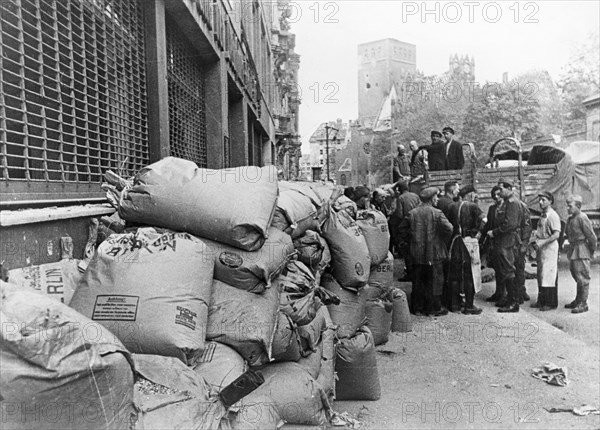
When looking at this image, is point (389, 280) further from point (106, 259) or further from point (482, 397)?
point (106, 259)

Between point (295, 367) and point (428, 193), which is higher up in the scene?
point (428, 193)

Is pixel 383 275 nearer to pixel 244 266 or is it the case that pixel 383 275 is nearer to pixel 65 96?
pixel 244 266

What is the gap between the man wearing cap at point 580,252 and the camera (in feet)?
21.9

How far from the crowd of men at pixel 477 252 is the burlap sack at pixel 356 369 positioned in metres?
3.02

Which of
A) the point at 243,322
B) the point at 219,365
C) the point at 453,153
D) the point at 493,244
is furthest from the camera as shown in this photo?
the point at 453,153

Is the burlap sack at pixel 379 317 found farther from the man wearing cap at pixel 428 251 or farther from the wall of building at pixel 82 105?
the wall of building at pixel 82 105

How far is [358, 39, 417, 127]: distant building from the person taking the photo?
298 ft

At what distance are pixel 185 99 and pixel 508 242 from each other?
4.74m

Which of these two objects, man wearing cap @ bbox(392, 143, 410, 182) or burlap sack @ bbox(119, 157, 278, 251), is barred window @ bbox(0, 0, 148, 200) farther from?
man wearing cap @ bbox(392, 143, 410, 182)

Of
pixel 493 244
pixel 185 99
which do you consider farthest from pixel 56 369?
pixel 493 244

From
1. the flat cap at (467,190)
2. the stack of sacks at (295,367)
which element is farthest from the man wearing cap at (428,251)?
the stack of sacks at (295,367)

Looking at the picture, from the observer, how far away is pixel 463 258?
688 centimetres

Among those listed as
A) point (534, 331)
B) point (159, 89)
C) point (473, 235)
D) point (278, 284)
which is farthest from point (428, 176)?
point (278, 284)

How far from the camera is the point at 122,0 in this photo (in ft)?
15.3
